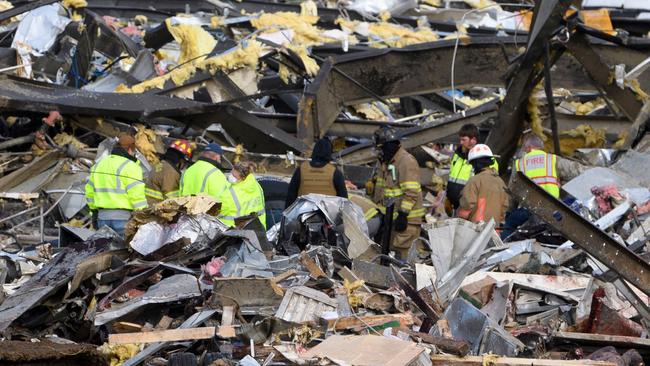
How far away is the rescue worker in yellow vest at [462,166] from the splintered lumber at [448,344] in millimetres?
4364

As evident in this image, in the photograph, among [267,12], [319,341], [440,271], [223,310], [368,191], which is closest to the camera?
[319,341]

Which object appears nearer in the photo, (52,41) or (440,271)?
(440,271)

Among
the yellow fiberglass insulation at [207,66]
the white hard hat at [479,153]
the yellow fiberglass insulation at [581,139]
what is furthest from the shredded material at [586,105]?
the white hard hat at [479,153]

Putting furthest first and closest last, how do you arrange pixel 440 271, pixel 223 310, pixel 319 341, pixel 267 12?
pixel 267 12 < pixel 440 271 < pixel 223 310 < pixel 319 341

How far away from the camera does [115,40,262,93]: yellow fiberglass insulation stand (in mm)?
13688

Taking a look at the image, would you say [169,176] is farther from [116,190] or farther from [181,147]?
[116,190]

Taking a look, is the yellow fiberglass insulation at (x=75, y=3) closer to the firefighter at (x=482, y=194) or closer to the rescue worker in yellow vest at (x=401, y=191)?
the rescue worker in yellow vest at (x=401, y=191)

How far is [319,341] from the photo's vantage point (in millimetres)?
6734

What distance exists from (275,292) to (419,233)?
11.6ft

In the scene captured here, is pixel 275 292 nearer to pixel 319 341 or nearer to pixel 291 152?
pixel 319 341

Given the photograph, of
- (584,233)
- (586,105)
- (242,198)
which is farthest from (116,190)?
(586,105)

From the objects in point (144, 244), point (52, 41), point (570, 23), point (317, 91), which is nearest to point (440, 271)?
point (144, 244)

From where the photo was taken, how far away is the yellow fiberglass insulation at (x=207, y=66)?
44.9ft

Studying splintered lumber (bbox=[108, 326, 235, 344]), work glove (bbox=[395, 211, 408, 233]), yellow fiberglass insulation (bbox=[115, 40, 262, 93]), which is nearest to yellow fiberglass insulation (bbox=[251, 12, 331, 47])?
yellow fiberglass insulation (bbox=[115, 40, 262, 93])
